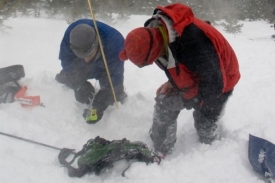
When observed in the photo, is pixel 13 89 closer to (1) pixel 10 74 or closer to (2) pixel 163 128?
(1) pixel 10 74

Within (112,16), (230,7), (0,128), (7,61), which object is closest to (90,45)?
(0,128)

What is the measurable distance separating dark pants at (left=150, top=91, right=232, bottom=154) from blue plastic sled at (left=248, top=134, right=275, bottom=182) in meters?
0.46

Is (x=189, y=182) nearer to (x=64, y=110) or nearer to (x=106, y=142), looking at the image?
(x=106, y=142)

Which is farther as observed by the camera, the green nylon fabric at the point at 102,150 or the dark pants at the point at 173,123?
the dark pants at the point at 173,123

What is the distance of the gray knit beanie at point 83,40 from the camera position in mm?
3291

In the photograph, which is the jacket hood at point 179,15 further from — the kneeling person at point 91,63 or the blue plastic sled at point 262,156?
the blue plastic sled at point 262,156

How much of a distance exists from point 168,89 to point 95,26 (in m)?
1.31

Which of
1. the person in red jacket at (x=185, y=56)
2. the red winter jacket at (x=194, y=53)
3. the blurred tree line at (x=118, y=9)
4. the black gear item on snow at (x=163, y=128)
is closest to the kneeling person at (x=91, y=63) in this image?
the black gear item on snow at (x=163, y=128)

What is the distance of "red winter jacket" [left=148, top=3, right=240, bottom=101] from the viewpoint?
2.32 m

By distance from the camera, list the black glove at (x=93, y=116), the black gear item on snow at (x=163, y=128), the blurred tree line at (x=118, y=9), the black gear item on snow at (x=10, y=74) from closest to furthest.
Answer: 1. the black gear item on snow at (x=163, y=128)
2. the black glove at (x=93, y=116)
3. the black gear item on snow at (x=10, y=74)
4. the blurred tree line at (x=118, y=9)

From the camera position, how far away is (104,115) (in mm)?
4184

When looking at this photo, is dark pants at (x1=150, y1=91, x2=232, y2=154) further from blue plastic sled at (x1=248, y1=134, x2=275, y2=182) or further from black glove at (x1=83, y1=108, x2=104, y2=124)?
black glove at (x1=83, y1=108, x2=104, y2=124)

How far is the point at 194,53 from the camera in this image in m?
2.36

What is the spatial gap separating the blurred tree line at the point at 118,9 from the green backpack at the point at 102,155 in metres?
5.95
